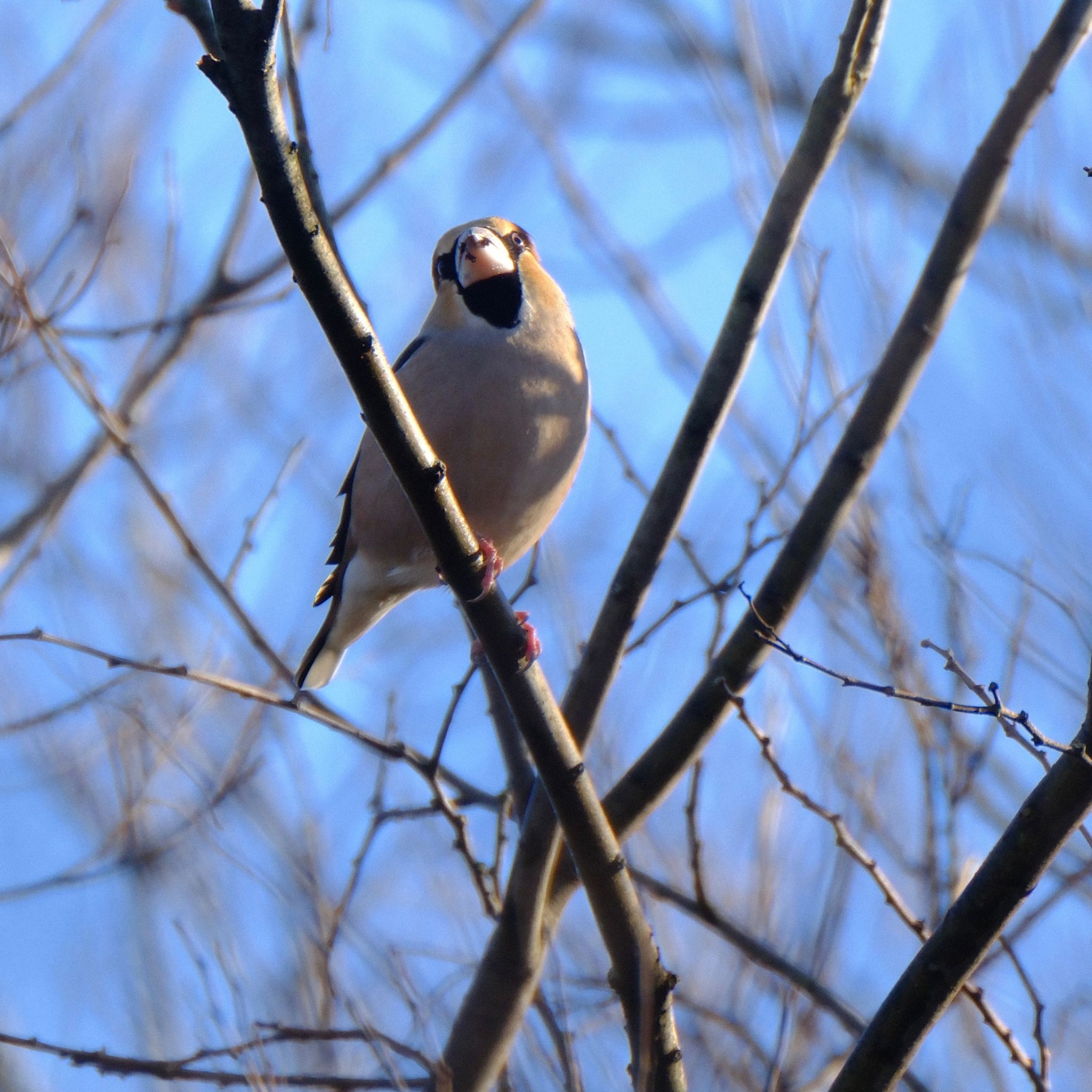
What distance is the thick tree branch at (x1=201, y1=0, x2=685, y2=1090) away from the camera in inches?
77.8

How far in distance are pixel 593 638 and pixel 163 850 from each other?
1.66m

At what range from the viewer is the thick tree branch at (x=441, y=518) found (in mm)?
1976

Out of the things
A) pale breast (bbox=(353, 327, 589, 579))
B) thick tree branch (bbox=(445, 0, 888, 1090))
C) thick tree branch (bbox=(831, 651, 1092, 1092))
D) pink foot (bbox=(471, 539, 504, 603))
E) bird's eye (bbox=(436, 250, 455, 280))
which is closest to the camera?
thick tree branch (bbox=(831, 651, 1092, 1092))

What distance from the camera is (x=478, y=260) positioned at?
13.1 feet

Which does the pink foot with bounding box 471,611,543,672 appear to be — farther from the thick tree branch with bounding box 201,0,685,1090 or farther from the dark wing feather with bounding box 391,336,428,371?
the dark wing feather with bounding box 391,336,428,371

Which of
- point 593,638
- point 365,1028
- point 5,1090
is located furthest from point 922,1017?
point 5,1090

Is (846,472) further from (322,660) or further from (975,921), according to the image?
(322,660)

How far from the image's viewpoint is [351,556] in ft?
13.6

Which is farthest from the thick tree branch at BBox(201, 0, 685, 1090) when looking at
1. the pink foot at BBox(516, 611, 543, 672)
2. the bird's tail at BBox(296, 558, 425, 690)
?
the bird's tail at BBox(296, 558, 425, 690)

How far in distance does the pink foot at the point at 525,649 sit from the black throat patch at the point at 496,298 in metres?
0.92

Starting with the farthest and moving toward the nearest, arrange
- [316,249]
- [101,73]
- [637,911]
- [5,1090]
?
[101,73] → [5,1090] → [637,911] → [316,249]

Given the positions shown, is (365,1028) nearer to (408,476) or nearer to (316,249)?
(408,476)

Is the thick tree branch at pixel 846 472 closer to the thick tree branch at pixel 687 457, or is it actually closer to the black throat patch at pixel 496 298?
the thick tree branch at pixel 687 457

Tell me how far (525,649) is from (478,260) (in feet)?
5.55
